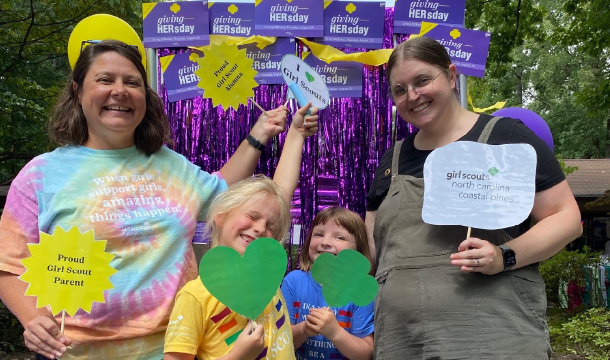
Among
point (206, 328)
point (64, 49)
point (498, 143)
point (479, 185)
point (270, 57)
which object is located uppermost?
point (64, 49)

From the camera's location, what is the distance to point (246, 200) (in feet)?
5.42

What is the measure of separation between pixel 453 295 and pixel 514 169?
403 mm

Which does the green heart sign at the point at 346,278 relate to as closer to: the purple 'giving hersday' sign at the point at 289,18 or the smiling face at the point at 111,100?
the smiling face at the point at 111,100

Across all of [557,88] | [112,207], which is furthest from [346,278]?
[557,88]

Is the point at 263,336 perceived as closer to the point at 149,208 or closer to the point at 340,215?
the point at 149,208

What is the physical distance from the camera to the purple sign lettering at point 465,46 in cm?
308

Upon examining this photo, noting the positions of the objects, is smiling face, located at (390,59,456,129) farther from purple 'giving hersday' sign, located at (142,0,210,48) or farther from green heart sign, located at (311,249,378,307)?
purple 'giving hersday' sign, located at (142,0,210,48)

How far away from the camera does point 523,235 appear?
1592mm

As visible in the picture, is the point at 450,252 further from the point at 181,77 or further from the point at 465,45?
the point at 181,77

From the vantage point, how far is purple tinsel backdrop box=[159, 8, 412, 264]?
3123mm

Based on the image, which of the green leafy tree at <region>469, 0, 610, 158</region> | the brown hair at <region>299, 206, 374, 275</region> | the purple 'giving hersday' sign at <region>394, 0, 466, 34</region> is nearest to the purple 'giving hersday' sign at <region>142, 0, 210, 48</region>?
the purple 'giving hersday' sign at <region>394, 0, 466, 34</region>

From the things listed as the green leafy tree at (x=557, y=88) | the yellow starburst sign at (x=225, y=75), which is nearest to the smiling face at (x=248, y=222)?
the yellow starburst sign at (x=225, y=75)

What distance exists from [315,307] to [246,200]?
0.62 meters

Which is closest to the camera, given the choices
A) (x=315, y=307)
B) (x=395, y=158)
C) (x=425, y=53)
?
(x=425, y=53)
